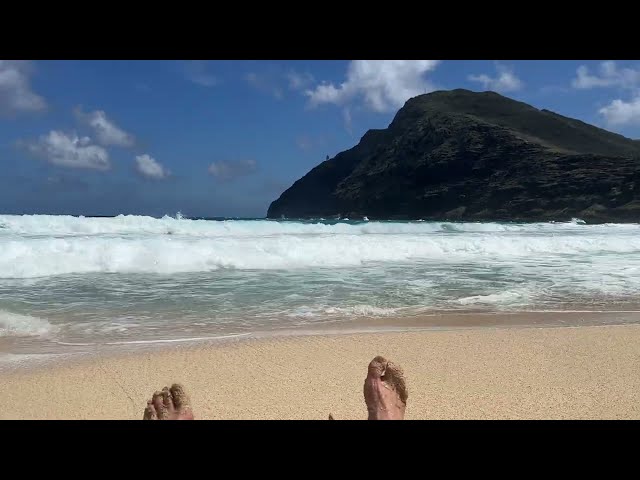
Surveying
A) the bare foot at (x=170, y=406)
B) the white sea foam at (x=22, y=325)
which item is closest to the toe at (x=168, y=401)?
the bare foot at (x=170, y=406)

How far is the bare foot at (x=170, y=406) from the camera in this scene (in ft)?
9.00

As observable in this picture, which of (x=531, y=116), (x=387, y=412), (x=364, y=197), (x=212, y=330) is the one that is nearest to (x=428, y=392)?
(x=387, y=412)

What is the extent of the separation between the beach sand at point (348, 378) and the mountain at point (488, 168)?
54281 mm

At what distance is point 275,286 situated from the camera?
29.9 ft

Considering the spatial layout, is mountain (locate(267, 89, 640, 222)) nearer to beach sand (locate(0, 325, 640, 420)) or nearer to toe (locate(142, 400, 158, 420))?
beach sand (locate(0, 325, 640, 420))

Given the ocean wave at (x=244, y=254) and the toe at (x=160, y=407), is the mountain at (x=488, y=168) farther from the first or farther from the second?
the toe at (x=160, y=407)

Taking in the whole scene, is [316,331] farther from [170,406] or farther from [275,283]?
[275,283]

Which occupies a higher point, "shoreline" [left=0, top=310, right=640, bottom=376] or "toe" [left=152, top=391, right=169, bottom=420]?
"toe" [left=152, top=391, right=169, bottom=420]

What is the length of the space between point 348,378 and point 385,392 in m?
1.56

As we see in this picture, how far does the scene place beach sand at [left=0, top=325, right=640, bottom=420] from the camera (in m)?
3.66

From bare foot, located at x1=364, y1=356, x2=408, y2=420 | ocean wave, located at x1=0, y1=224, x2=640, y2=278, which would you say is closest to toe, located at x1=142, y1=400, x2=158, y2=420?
bare foot, located at x1=364, y1=356, x2=408, y2=420

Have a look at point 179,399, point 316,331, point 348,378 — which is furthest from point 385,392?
point 316,331

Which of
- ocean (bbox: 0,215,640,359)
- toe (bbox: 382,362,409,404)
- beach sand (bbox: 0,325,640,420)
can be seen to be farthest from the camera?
ocean (bbox: 0,215,640,359)

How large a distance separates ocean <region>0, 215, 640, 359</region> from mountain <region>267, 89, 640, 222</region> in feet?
151
